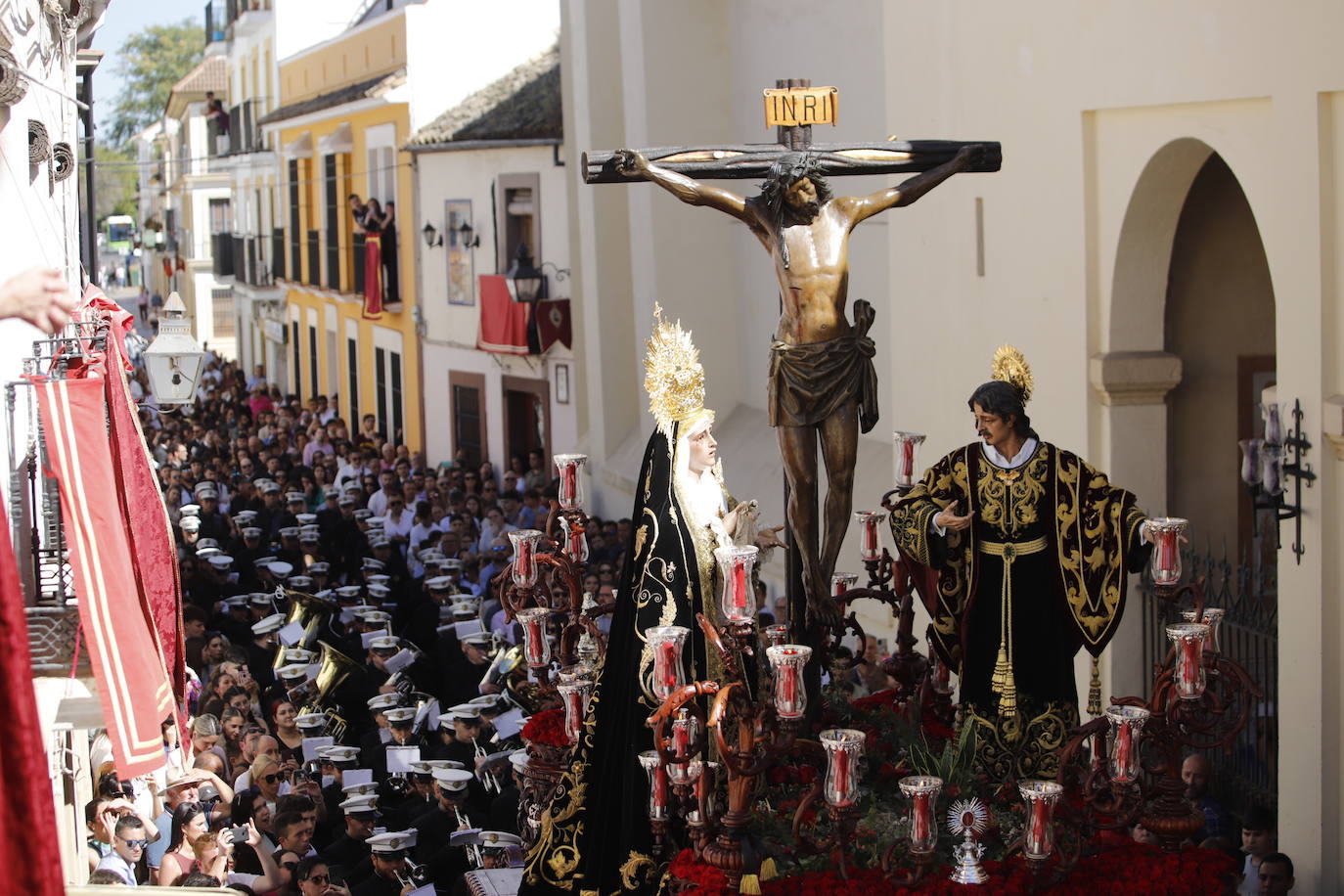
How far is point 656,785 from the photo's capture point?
19.9ft

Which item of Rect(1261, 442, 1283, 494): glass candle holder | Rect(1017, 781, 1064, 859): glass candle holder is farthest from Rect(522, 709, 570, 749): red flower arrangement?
Rect(1261, 442, 1283, 494): glass candle holder

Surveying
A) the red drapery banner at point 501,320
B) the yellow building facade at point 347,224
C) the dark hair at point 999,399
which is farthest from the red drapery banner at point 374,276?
the dark hair at point 999,399

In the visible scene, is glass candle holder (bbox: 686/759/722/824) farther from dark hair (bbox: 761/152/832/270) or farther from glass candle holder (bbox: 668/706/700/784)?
dark hair (bbox: 761/152/832/270)

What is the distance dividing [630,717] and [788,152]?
2.00 meters

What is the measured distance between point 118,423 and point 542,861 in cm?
280

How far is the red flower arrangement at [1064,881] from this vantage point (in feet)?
18.8

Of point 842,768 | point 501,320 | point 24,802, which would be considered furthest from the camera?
point 501,320

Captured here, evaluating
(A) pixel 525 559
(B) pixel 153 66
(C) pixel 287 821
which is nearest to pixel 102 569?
(C) pixel 287 821

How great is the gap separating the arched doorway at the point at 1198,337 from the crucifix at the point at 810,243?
2.75 meters

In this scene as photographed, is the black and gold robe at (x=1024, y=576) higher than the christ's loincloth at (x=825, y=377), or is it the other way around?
the christ's loincloth at (x=825, y=377)

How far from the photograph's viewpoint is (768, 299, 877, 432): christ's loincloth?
6.35 meters

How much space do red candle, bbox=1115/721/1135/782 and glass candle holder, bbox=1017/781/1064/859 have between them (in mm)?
212

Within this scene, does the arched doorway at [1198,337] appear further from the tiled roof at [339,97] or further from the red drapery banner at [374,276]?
the red drapery banner at [374,276]

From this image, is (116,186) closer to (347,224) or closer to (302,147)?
(302,147)
